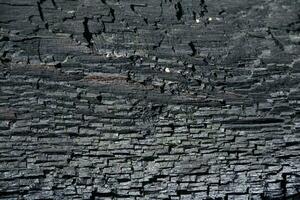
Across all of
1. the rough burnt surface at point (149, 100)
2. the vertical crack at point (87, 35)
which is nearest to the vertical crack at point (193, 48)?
the rough burnt surface at point (149, 100)

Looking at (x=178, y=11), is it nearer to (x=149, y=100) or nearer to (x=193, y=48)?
(x=193, y=48)

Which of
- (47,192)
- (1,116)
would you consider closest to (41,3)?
(1,116)

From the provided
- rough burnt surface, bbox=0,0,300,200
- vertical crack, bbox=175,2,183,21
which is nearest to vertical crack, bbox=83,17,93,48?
rough burnt surface, bbox=0,0,300,200

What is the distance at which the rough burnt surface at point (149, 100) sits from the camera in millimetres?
942

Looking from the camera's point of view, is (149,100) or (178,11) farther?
(178,11)

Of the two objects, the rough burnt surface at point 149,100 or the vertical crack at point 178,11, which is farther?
the vertical crack at point 178,11

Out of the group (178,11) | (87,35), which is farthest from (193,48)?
(87,35)

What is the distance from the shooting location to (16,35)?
109 cm

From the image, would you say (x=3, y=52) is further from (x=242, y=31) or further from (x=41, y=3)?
(x=242, y=31)

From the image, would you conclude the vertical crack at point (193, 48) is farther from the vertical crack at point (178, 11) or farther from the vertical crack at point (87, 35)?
the vertical crack at point (87, 35)

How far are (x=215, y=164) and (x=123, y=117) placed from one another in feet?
0.66

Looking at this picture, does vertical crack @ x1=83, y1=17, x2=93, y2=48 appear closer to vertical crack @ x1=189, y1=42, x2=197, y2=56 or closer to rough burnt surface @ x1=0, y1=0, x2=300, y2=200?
rough burnt surface @ x1=0, y1=0, x2=300, y2=200

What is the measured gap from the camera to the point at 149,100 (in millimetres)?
1036

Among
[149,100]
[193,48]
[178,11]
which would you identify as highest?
[178,11]
